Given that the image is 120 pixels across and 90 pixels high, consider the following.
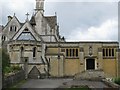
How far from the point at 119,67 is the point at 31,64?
56.8ft

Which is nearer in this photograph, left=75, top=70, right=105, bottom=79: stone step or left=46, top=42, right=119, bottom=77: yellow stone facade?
left=75, top=70, right=105, bottom=79: stone step

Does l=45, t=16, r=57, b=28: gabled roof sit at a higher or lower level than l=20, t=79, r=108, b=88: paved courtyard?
higher

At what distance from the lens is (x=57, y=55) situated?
198 feet

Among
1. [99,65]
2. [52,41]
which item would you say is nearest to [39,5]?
[52,41]

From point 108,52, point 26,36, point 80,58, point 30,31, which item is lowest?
point 80,58

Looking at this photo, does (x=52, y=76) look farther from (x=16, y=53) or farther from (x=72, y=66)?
(x=16, y=53)

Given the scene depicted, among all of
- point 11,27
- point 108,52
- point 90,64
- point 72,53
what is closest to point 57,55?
point 72,53

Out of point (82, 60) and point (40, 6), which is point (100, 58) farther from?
point (40, 6)

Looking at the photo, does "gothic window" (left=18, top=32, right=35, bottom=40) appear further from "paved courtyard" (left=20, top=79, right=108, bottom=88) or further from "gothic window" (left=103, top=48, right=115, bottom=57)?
"paved courtyard" (left=20, top=79, right=108, bottom=88)

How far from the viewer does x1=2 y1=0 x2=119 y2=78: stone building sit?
59.3 m

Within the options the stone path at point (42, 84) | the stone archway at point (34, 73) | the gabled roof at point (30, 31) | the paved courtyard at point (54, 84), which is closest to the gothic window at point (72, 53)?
the gabled roof at point (30, 31)

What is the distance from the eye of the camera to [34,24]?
66.7 meters

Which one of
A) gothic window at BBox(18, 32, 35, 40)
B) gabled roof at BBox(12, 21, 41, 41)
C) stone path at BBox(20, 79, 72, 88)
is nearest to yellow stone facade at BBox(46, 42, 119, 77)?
gabled roof at BBox(12, 21, 41, 41)

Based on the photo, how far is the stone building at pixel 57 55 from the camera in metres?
59.3
